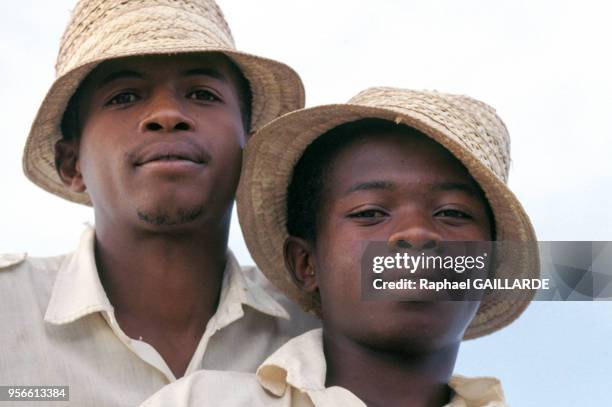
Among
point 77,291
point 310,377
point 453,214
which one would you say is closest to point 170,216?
point 77,291

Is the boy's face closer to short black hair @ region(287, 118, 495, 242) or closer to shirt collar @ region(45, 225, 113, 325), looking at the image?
short black hair @ region(287, 118, 495, 242)

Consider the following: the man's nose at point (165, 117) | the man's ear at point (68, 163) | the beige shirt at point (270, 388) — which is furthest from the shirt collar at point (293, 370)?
the man's ear at point (68, 163)

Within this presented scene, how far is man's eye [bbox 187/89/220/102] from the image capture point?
123 inches

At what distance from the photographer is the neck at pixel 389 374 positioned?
8.75 ft

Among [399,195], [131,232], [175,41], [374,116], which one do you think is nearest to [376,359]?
[399,195]

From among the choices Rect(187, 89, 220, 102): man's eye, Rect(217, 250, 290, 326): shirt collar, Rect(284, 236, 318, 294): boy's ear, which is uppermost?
Rect(187, 89, 220, 102): man's eye

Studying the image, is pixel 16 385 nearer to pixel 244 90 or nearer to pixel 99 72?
pixel 99 72

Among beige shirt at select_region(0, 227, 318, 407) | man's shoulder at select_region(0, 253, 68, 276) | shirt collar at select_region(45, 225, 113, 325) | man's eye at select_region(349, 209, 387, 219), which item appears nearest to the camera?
man's eye at select_region(349, 209, 387, 219)

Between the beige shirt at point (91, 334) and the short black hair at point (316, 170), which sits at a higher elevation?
the short black hair at point (316, 170)

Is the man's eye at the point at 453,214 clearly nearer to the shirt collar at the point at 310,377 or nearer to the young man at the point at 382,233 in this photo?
the young man at the point at 382,233

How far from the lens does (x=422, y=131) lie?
272 centimetres

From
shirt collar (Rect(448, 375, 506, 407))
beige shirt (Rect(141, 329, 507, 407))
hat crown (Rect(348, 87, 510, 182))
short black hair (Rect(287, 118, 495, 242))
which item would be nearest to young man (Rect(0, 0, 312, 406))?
short black hair (Rect(287, 118, 495, 242))

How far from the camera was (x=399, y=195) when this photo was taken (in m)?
2.65

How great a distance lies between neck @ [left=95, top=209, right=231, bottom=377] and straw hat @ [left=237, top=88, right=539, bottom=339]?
0.17 m
